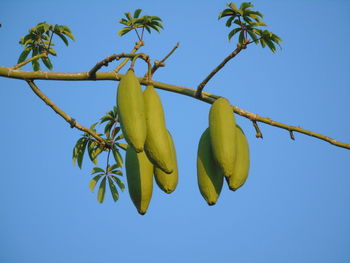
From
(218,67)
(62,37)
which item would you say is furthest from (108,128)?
(218,67)

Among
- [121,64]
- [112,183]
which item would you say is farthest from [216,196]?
[112,183]

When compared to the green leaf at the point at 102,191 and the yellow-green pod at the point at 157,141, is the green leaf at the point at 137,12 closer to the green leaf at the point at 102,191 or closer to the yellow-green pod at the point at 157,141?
the green leaf at the point at 102,191

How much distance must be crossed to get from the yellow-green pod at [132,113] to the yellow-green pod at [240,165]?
53cm

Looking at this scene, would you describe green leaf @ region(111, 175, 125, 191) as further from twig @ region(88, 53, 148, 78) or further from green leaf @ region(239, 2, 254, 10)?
twig @ region(88, 53, 148, 78)

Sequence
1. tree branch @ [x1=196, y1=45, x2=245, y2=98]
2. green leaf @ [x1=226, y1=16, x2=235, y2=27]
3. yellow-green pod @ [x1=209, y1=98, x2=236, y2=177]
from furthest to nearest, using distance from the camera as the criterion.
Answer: green leaf @ [x1=226, y1=16, x2=235, y2=27]
tree branch @ [x1=196, y1=45, x2=245, y2=98]
yellow-green pod @ [x1=209, y1=98, x2=236, y2=177]

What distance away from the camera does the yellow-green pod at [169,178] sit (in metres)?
2.16

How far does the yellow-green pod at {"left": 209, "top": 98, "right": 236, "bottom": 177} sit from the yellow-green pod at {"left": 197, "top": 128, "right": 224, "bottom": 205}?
12 cm

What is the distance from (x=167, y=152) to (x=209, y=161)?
13.1 inches

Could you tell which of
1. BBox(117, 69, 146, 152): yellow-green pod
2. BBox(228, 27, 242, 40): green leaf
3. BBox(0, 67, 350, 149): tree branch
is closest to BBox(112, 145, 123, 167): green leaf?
BBox(228, 27, 242, 40): green leaf

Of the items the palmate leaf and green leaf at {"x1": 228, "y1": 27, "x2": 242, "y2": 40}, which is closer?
green leaf at {"x1": 228, "y1": 27, "x2": 242, "y2": 40}

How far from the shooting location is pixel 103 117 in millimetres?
5625

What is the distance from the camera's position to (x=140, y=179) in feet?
7.20

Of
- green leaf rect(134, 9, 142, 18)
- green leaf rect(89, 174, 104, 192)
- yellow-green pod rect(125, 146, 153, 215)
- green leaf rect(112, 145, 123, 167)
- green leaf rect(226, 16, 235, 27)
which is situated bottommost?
yellow-green pod rect(125, 146, 153, 215)

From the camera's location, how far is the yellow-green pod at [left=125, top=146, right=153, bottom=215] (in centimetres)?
220
